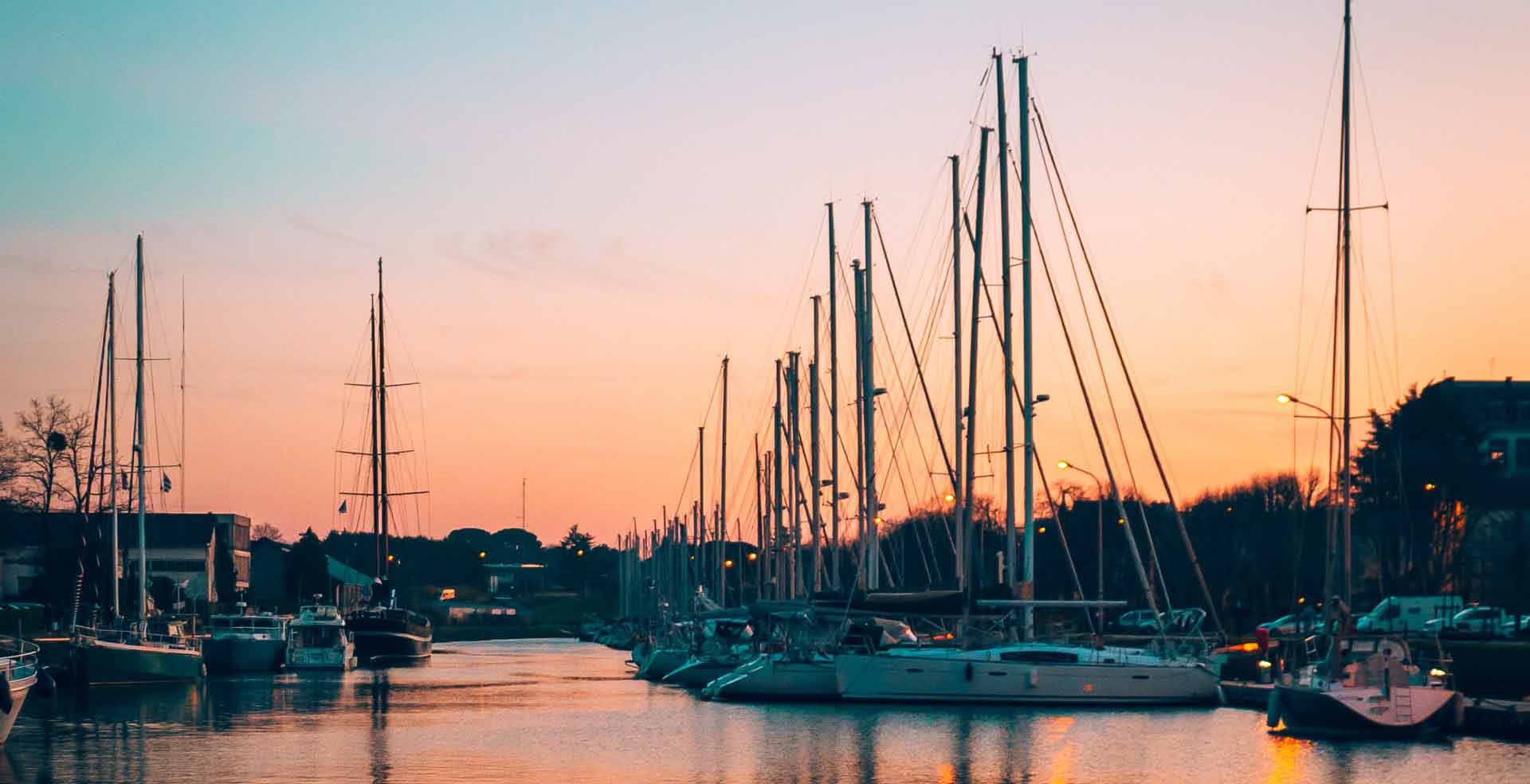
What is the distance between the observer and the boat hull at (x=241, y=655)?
7900 centimetres

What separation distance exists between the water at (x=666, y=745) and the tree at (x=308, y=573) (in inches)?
3477

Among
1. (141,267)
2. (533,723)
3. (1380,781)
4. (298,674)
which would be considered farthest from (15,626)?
(1380,781)

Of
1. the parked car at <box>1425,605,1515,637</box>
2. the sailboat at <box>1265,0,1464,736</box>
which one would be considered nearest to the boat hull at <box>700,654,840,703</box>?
the sailboat at <box>1265,0,1464,736</box>

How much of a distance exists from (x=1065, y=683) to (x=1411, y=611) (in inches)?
1325

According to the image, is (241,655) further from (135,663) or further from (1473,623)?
(1473,623)

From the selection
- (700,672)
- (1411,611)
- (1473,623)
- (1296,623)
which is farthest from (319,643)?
(1473,623)

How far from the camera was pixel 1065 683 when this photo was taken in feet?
163

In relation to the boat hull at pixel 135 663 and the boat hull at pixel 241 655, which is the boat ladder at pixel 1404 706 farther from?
the boat hull at pixel 241 655

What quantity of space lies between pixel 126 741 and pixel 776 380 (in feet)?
143

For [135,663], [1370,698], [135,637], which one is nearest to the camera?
[1370,698]

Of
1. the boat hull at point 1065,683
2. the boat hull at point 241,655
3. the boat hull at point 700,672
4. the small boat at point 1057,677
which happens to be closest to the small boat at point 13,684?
the small boat at point 1057,677

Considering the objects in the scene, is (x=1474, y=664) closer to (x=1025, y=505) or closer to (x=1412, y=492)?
(x=1025, y=505)

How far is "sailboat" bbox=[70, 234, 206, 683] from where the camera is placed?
65.1 meters

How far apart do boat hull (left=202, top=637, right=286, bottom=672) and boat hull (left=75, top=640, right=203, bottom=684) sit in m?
8.95
